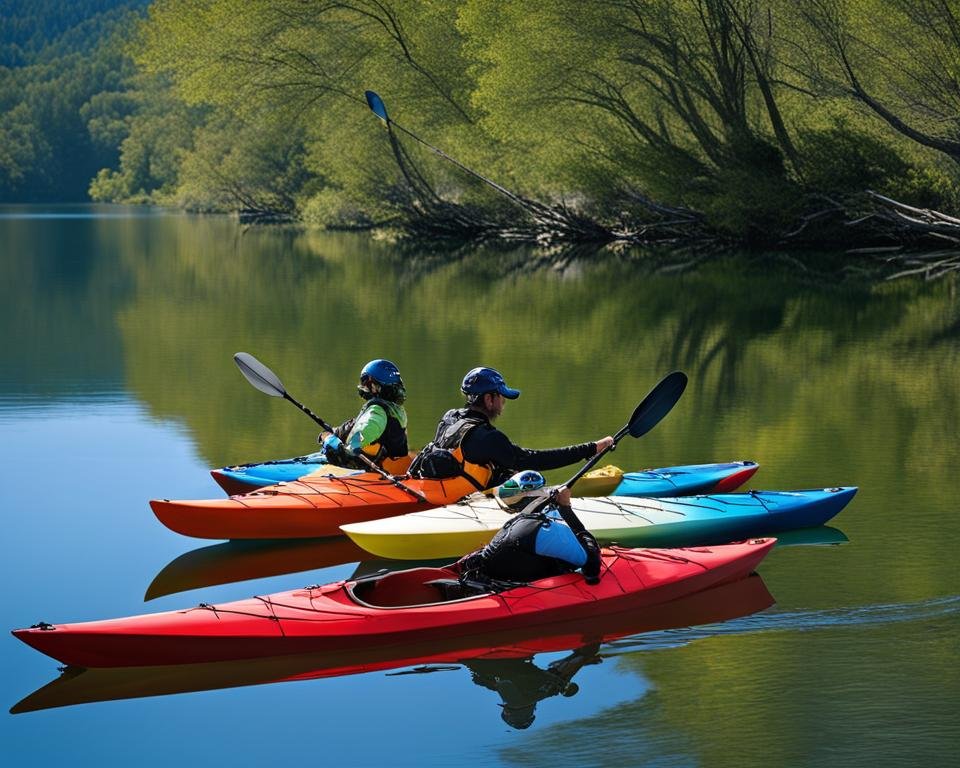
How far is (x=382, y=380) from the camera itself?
9648mm

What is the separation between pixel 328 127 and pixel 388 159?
2.07m

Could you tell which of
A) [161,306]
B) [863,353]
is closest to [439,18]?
[161,306]

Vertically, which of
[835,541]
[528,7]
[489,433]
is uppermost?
[528,7]

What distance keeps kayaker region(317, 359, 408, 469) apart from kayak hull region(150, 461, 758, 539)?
0.86 ft

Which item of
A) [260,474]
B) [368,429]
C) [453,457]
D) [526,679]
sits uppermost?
[368,429]

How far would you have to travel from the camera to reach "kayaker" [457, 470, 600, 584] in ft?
24.2

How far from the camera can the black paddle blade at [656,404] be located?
959cm

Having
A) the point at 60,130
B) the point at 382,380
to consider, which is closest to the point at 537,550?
the point at 382,380

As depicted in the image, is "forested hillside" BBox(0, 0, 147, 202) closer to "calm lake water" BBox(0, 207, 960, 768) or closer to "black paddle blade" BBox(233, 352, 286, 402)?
"calm lake water" BBox(0, 207, 960, 768)

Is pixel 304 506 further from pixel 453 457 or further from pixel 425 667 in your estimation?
pixel 425 667

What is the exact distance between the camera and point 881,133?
1179 inches

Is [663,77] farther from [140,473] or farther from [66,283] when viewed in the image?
[140,473]

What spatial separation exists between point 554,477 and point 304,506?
2437 millimetres

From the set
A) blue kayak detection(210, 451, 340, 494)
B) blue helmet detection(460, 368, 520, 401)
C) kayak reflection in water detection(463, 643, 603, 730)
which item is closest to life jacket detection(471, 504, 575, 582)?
kayak reflection in water detection(463, 643, 603, 730)
